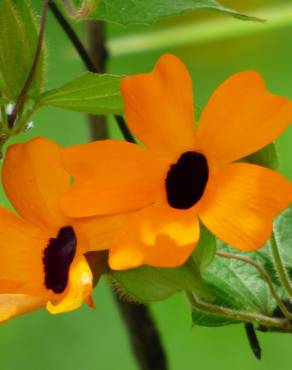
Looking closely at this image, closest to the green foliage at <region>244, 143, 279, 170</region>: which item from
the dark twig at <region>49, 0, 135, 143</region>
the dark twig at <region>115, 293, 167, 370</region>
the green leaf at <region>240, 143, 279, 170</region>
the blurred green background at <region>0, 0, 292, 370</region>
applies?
the green leaf at <region>240, 143, 279, 170</region>

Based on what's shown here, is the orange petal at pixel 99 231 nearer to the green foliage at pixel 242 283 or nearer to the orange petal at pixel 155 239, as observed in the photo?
the orange petal at pixel 155 239

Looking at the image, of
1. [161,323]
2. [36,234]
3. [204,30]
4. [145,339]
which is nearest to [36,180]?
[36,234]

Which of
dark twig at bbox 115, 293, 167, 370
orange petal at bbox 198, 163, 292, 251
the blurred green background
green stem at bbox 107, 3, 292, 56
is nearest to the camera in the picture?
orange petal at bbox 198, 163, 292, 251

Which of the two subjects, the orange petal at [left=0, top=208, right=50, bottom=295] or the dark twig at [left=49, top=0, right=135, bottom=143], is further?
the dark twig at [left=49, top=0, right=135, bottom=143]

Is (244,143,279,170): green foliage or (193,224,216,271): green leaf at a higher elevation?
(244,143,279,170): green foliage

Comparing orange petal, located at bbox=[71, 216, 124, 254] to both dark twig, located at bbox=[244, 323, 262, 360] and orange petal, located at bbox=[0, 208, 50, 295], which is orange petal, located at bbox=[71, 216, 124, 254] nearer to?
orange petal, located at bbox=[0, 208, 50, 295]

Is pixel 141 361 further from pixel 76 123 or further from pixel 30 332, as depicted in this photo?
pixel 76 123
